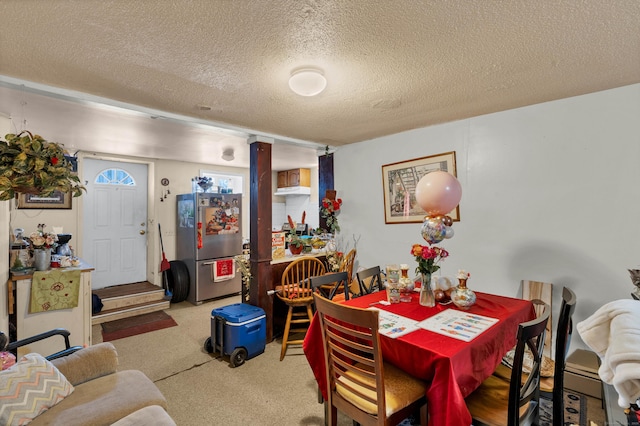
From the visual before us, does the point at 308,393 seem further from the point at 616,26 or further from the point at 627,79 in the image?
the point at 627,79

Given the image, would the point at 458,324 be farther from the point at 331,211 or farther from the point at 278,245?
the point at 331,211

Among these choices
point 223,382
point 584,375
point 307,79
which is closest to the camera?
point 307,79

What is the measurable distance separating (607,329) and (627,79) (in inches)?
76.1

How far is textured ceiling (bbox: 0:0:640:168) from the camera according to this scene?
128cm

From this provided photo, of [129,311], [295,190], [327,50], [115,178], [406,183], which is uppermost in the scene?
[327,50]

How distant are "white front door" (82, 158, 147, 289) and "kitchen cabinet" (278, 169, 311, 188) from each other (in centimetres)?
250

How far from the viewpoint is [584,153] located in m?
2.22

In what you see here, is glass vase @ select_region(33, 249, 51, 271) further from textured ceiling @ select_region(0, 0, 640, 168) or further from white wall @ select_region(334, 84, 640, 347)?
white wall @ select_region(334, 84, 640, 347)

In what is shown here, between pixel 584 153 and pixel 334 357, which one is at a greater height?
pixel 584 153

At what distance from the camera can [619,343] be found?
87cm

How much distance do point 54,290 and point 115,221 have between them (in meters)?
2.26

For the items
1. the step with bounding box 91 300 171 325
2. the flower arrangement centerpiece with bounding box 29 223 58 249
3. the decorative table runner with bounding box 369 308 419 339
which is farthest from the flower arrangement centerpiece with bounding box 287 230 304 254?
the flower arrangement centerpiece with bounding box 29 223 58 249

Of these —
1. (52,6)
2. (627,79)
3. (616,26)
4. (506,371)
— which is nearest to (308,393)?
(506,371)

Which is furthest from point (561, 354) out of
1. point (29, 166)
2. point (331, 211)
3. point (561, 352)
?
point (29, 166)
